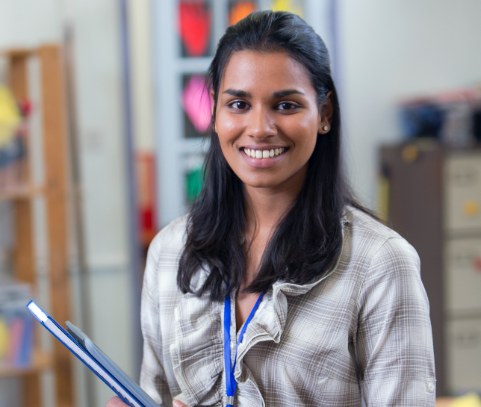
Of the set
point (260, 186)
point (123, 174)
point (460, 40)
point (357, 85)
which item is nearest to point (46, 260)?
point (123, 174)

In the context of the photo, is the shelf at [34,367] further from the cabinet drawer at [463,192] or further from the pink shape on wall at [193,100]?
the cabinet drawer at [463,192]

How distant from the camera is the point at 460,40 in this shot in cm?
420

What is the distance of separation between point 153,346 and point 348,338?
1.21 ft

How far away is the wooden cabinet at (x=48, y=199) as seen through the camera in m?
3.01

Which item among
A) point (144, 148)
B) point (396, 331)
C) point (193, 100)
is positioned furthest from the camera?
point (144, 148)

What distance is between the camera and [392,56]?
412 cm

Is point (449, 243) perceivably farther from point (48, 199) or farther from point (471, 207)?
point (48, 199)

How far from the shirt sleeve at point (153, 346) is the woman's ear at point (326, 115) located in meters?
0.36

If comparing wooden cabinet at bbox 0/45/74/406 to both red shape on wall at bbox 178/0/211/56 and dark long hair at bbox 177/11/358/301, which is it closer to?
red shape on wall at bbox 178/0/211/56

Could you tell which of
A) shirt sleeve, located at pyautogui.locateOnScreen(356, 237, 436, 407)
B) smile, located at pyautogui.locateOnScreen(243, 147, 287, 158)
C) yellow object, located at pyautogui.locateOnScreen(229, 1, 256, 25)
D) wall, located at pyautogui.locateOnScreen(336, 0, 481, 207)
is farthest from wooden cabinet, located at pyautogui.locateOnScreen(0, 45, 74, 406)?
shirt sleeve, located at pyautogui.locateOnScreen(356, 237, 436, 407)

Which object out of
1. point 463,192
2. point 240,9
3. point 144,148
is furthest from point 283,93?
point 144,148

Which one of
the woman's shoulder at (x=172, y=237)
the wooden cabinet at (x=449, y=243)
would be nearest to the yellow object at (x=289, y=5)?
A: the wooden cabinet at (x=449, y=243)

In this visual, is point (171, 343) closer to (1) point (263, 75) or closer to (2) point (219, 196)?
(2) point (219, 196)

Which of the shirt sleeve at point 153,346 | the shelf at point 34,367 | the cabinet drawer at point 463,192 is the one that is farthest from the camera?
the cabinet drawer at point 463,192
